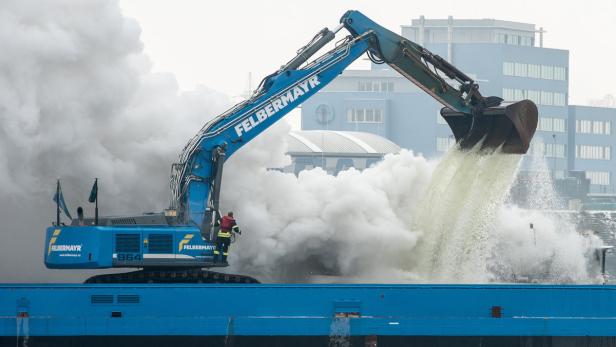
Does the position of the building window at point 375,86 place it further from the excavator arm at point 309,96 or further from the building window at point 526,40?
the excavator arm at point 309,96

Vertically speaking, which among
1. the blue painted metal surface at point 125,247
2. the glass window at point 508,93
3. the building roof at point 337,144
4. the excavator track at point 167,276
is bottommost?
the excavator track at point 167,276

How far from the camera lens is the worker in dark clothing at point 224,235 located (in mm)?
28031

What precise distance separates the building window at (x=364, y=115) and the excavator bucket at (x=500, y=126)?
90246 millimetres

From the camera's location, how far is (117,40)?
33438 mm

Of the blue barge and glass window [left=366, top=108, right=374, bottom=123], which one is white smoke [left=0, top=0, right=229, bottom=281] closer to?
the blue barge

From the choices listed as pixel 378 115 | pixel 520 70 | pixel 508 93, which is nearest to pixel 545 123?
pixel 520 70

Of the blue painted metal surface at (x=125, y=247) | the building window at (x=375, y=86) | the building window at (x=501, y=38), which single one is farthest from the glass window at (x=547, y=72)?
the blue painted metal surface at (x=125, y=247)

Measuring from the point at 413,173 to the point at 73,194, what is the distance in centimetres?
1053

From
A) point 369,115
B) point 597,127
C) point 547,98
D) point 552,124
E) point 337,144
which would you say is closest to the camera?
point 337,144

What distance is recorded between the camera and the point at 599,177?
5256 inches

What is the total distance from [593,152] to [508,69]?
1581 centimetres

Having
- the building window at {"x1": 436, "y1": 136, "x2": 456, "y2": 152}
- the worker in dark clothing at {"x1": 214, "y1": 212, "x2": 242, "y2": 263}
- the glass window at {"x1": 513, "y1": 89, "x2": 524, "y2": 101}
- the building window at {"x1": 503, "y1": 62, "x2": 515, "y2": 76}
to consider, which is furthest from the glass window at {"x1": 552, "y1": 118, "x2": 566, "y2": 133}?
the worker in dark clothing at {"x1": 214, "y1": 212, "x2": 242, "y2": 263}

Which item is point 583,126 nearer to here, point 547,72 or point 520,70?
point 547,72

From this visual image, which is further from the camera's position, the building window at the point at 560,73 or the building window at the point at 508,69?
the building window at the point at 560,73
